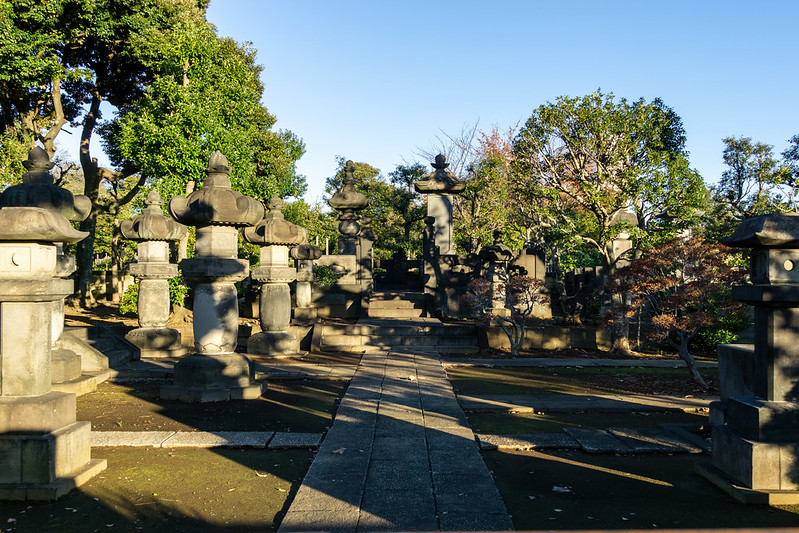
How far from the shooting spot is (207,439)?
540cm

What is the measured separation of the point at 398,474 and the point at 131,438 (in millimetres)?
2947

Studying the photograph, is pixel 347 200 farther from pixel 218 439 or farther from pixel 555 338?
pixel 218 439

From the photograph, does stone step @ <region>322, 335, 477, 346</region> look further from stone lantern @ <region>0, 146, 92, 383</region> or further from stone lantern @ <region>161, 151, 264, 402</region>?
stone lantern @ <region>0, 146, 92, 383</region>

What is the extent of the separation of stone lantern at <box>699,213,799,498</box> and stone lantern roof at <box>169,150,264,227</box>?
6035mm

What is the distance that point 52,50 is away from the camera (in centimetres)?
1878

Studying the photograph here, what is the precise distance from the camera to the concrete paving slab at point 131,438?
17.4ft

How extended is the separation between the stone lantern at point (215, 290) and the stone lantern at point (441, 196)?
1077 centimetres

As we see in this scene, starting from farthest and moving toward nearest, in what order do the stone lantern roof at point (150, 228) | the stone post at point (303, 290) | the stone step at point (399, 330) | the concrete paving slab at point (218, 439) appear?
the stone post at point (303, 290), the stone step at point (399, 330), the stone lantern roof at point (150, 228), the concrete paving slab at point (218, 439)

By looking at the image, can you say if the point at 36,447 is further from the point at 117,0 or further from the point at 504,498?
the point at 117,0

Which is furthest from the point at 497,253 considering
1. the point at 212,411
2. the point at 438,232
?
the point at 212,411

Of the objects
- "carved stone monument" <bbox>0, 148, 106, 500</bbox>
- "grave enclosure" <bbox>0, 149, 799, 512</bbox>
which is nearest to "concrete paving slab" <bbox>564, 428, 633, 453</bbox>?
"grave enclosure" <bbox>0, 149, 799, 512</bbox>

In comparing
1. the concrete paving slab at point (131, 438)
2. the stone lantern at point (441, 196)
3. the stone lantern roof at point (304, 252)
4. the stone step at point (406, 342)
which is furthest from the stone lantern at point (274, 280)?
the stone lantern at point (441, 196)

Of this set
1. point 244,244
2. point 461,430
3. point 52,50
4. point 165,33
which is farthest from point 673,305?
point 52,50

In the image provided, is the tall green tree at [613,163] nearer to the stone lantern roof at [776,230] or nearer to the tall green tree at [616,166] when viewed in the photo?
the tall green tree at [616,166]
